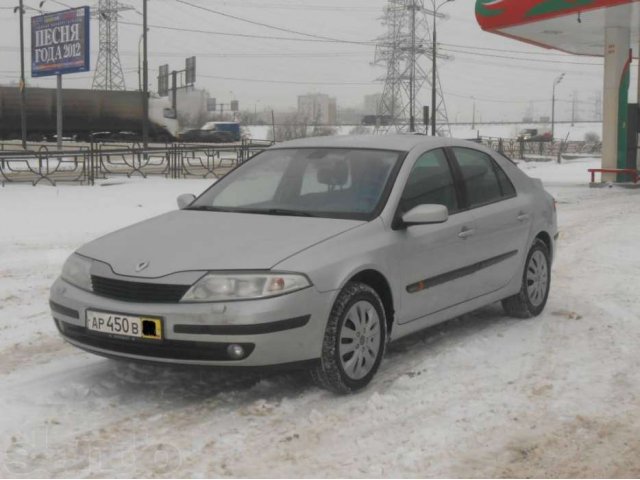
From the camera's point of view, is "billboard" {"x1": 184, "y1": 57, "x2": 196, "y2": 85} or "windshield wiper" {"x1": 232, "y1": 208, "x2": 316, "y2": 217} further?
"billboard" {"x1": 184, "y1": 57, "x2": 196, "y2": 85}

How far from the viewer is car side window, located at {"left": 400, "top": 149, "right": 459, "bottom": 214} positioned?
17.5 feet

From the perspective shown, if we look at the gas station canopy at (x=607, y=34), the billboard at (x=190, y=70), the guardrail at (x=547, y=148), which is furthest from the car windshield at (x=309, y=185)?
the billboard at (x=190, y=70)

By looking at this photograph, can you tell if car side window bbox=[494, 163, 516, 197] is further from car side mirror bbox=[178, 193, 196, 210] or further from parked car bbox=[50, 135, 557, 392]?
car side mirror bbox=[178, 193, 196, 210]

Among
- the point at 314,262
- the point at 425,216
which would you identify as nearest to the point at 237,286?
the point at 314,262

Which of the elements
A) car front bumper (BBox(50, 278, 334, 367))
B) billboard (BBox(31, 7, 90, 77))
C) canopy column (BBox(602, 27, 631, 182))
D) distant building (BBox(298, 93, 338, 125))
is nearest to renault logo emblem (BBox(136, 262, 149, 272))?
car front bumper (BBox(50, 278, 334, 367))

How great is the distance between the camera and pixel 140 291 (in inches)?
174

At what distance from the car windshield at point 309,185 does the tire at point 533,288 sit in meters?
1.69

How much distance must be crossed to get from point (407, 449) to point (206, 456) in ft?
2.98

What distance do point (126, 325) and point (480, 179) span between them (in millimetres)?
2914

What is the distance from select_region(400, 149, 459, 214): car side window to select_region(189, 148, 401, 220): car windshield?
0.15 metres

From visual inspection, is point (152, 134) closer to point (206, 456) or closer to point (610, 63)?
point (610, 63)

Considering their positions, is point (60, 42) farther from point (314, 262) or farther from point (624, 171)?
point (314, 262)

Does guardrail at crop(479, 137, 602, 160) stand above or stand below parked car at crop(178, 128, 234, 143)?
below

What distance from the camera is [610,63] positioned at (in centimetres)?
2294
